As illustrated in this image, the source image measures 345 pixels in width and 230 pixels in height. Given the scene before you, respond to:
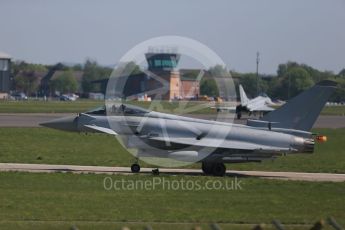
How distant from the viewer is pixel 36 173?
28.0 metres

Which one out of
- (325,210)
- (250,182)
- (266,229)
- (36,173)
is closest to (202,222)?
(266,229)

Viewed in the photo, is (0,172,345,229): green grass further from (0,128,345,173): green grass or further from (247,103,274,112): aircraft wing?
(247,103,274,112): aircraft wing

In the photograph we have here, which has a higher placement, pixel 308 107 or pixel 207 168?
pixel 308 107

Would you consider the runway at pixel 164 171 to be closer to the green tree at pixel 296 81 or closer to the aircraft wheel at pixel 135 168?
the aircraft wheel at pixel 135 168

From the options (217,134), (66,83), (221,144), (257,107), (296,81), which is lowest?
(221,144)

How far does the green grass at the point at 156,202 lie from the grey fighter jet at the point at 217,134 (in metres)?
2.16

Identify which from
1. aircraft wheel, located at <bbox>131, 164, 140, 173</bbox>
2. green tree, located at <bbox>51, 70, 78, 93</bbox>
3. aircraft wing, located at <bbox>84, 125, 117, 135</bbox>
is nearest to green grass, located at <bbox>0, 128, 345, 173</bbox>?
aircraft wing, located at <bbox>84, 125, 117, 135</bbox>

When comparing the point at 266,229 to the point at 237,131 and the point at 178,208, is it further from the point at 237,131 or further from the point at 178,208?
the point at 237,131

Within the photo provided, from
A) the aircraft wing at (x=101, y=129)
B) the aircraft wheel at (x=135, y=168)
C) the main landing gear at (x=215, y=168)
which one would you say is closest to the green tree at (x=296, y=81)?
the aircraft wing at (x=101, y=129)

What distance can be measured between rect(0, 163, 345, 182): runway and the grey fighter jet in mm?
753

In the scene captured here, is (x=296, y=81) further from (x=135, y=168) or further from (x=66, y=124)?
(x=135, y=168)

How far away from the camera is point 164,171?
30.8 m

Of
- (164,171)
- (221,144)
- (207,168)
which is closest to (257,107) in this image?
(164,171)

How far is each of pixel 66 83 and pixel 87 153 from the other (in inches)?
5752
